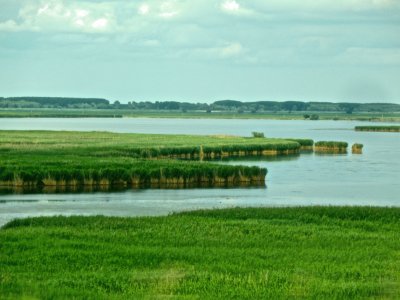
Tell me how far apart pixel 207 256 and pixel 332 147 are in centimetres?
7203

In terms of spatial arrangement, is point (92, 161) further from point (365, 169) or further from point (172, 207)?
point (365, 169)

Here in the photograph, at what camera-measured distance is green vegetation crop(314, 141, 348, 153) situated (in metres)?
89.7

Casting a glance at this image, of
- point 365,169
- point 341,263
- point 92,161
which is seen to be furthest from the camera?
point 365,169

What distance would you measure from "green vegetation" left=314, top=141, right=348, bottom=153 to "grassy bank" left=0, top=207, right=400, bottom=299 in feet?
199

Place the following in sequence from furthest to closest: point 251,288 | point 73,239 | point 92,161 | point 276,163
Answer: point 276,163, point 92,161, point 73,239, point 251,288

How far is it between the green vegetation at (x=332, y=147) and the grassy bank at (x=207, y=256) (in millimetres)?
60613

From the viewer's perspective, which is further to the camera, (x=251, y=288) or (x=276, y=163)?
(x=276, y=163)

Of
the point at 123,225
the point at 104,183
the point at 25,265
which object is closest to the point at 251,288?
the point at 25,265

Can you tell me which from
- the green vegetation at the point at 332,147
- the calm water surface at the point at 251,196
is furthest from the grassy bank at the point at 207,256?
the green vegetation at the point at 332,147

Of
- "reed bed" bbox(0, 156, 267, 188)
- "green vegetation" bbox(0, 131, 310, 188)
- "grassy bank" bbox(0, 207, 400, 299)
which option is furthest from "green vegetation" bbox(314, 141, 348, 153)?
"grassy bank" bbox(0, 207, 400, 299)

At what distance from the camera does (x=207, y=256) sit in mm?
20484

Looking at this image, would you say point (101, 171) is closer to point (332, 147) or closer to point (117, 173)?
point (117, 173)

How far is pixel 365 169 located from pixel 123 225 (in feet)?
135

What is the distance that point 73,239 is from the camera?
75.7 ft
